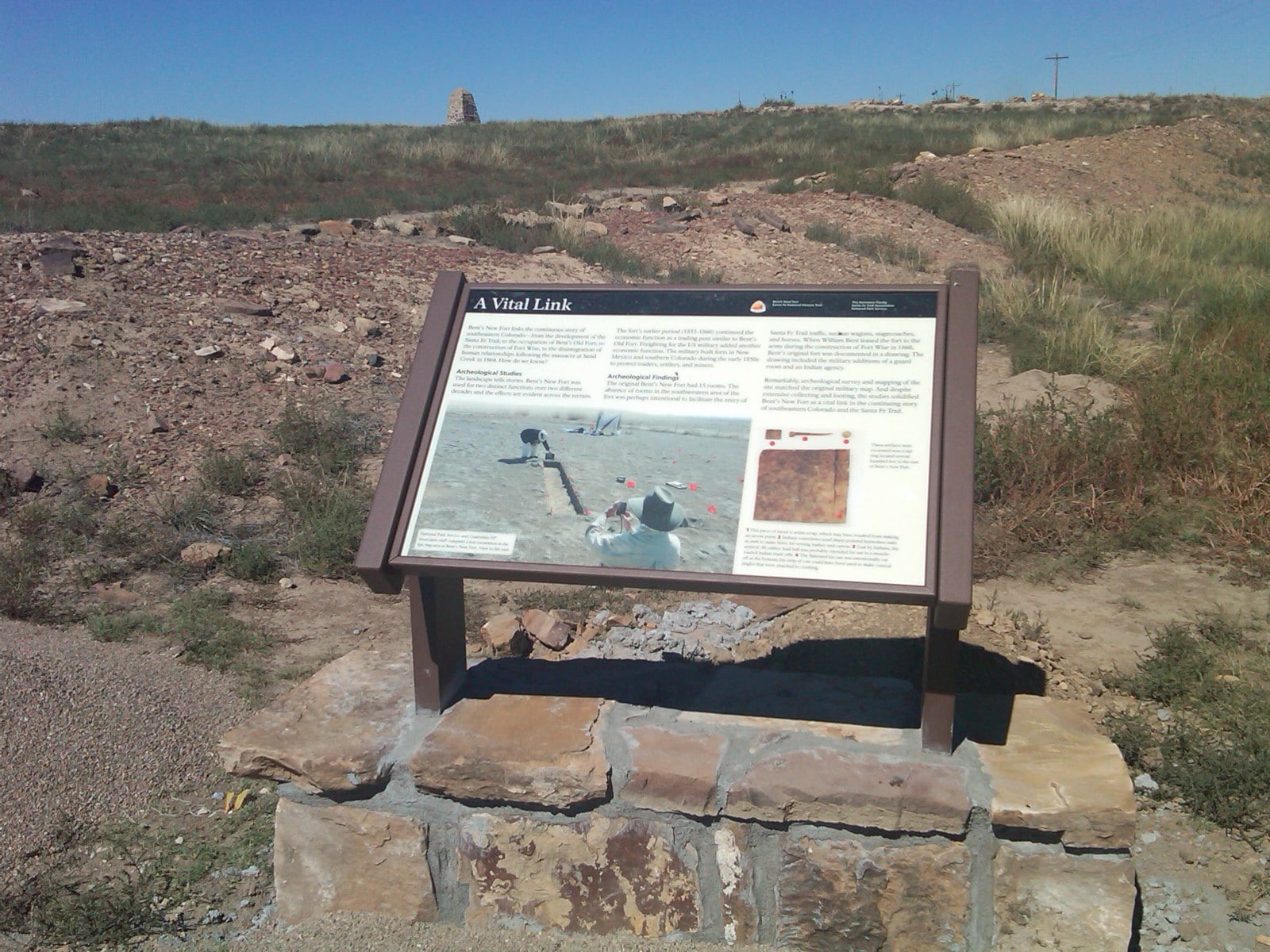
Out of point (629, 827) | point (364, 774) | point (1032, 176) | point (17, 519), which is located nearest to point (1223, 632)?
point (629, 827)

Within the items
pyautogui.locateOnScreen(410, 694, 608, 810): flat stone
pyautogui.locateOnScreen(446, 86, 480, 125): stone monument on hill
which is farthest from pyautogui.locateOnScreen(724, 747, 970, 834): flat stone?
pyautogui.locateOnScreen(446, 86, 480, 125): stone monument on hill

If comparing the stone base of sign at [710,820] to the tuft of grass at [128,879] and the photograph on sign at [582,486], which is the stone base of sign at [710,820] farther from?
the photograph on sign at [582,486]

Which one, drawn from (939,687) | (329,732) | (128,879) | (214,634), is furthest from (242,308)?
(939,687)

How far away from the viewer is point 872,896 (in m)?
2.37

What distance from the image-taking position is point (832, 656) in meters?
3.68

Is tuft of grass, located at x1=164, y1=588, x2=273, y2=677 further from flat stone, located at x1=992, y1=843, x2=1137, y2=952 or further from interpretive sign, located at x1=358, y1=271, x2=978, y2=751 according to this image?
flat stone, located at x1=992, y1=843, x2=1137, y2=952

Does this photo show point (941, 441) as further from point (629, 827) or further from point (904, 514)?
point (629, 827)

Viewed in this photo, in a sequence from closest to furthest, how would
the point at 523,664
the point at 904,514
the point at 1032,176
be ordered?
the point at 904,514, the point at 523,664, the point at 1032,176

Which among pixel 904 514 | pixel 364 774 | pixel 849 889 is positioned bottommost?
pixel 849 889

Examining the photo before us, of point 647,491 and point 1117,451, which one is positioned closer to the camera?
point 647,491

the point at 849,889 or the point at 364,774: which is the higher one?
the point at 364,774

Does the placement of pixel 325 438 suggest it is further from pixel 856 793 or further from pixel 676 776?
pixel 856 793

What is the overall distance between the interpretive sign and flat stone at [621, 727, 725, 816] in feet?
1.52

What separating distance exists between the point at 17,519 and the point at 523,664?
→ 365 centimetres
